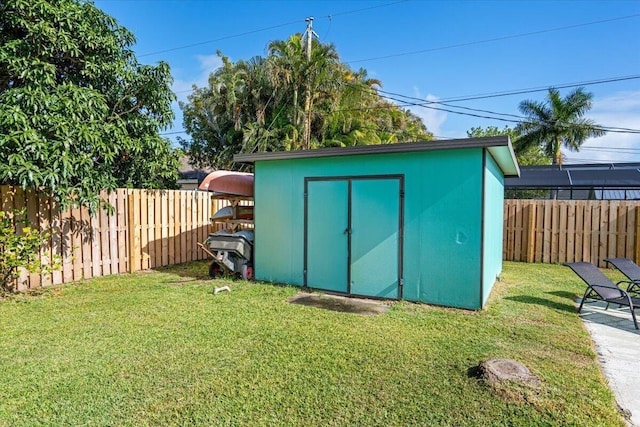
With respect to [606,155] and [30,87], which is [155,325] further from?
[606,155]

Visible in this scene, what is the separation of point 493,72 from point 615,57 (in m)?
4.02

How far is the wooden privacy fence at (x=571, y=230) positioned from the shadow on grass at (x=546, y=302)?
13.5 ft

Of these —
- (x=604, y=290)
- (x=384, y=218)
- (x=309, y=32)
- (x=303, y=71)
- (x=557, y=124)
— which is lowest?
(x=604, y=290)

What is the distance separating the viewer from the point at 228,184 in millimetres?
7398

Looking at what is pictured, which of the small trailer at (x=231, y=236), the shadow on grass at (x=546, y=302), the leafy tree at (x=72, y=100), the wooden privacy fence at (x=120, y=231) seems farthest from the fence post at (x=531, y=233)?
the leafy tree at (x=72, y=100)

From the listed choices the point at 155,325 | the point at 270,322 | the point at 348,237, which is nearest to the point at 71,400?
the point at 155,325

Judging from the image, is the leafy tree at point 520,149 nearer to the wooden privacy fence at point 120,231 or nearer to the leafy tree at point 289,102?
the leafy tree at point 289,102

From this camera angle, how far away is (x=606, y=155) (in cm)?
2492

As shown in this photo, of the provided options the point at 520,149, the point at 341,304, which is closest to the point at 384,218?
the point at 341,304

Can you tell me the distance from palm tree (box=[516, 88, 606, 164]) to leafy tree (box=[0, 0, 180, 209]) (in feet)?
66.6

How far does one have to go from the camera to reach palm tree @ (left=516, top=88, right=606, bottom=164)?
63.5ft

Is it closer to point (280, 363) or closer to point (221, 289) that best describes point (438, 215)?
point (280, 363)

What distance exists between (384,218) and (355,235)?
0.56m

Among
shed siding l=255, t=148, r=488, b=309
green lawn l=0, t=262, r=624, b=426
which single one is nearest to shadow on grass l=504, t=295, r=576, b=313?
green lawn l=0, t=262, r=624, b=426
